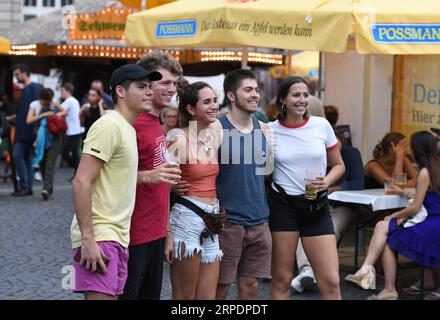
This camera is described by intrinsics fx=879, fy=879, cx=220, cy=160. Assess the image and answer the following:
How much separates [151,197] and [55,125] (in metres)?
8.80

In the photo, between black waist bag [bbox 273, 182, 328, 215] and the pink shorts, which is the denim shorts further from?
the pink shorts

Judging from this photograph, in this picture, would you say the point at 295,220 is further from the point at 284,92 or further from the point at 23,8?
the point at 23,8

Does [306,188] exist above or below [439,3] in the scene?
below

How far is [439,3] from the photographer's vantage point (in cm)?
689

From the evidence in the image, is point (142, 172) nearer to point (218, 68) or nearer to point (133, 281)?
point (133, 281)

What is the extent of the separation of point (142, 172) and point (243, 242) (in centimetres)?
106

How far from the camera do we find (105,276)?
4.01 metres

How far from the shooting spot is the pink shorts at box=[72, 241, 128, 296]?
400 centimetres

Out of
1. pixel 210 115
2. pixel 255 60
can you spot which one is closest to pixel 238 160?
pixel 210 115

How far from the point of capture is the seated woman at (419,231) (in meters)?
6.78

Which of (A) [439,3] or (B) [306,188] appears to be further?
(A) [439,3]

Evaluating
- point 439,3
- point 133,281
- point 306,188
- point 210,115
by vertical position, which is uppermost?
point 439,3

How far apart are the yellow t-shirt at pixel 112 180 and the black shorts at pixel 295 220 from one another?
146 cm
